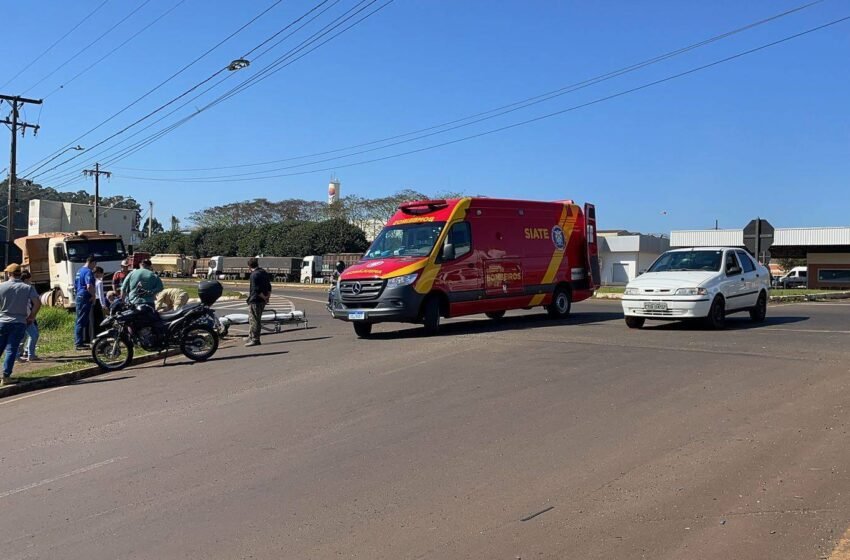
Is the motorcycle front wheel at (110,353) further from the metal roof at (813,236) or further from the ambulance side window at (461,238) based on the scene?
the metal roof at (813,236)

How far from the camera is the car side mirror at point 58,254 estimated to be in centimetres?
2747

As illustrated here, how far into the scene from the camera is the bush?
72.5 feet

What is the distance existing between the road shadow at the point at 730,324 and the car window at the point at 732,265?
1.12 meters

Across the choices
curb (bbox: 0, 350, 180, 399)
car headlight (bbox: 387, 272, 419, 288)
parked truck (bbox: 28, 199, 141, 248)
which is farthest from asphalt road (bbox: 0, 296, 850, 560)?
parked truck (bbox: 28, 199, 141, 248)

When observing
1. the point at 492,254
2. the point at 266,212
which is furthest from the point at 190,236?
the point at 492,254

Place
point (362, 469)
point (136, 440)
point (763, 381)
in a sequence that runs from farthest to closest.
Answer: point (763, 381) → point (136, 440) → point (362, 469)

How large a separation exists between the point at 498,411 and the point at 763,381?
3.40m

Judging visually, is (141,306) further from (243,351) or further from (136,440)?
(136,440)

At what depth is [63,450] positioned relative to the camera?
7.09 meters

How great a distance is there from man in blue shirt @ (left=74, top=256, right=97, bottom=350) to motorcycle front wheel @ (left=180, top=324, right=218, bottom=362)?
2.88 meters

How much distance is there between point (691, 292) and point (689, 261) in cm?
154

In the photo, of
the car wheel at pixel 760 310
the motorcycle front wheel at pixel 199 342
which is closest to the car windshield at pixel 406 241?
the motorcycle front wheel at pixel 199 342

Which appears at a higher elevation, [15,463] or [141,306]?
[141,306]

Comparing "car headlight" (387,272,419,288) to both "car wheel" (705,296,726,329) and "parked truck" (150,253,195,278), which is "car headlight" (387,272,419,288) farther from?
"parked truck" (150,253,195,278)
